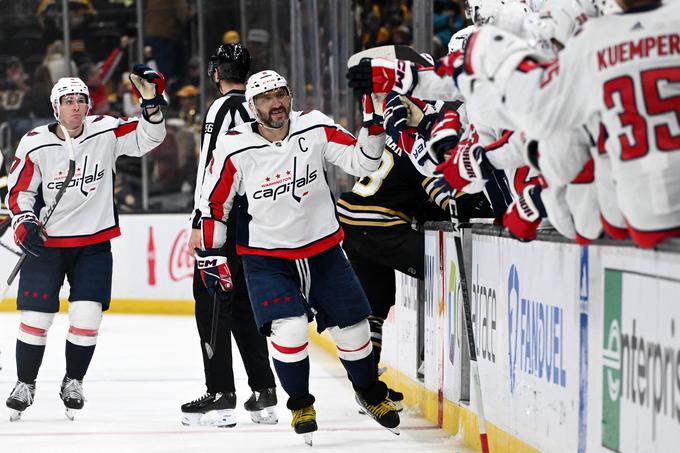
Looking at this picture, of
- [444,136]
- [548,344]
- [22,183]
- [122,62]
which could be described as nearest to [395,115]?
[444,136]

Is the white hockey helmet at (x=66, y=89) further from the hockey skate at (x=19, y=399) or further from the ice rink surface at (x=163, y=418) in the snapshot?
the ice rink surface at (x=163, y=418)

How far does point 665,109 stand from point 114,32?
10.3 meters

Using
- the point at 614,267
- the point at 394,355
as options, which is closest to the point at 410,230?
the point at 394,355

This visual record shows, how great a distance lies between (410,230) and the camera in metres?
5.32

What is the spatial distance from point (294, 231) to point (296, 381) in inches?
20.1

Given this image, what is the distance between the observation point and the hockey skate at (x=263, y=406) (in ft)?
16.7

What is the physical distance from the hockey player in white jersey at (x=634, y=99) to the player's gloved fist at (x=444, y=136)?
116 centimetres

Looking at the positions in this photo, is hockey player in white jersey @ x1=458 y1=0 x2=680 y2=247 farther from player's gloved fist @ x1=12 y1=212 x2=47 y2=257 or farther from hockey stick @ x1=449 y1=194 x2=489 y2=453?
player's gloved fist @ x1=12 y1=212 x2=47 y2=257

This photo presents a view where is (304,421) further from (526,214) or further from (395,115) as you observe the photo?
(526,214)

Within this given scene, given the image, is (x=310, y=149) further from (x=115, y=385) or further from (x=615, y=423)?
(x=115, y=385)

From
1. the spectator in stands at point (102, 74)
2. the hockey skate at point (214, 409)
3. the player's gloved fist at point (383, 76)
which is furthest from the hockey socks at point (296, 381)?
the spectator in stands at point (102, 74)

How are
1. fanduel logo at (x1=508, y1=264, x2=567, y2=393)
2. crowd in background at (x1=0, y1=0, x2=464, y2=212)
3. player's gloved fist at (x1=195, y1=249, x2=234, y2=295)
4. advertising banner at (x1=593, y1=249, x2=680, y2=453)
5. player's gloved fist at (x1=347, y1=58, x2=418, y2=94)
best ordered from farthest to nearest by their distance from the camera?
crowd in background at (x1=0, y1=0, x2=464, y2=212)
player's gloved fist at (x1=195, y1=249, x2=234, y2=295)
player's gloved fist at (x1=347, y1=58, x2=418, y2=94)
fanduel logo at (x1=508, y1=264, x2=567, y2=393)
advertising banner at (x1=593, y1=249, x2=680, y2=453)

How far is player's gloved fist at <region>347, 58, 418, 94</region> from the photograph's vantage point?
13.0 ft

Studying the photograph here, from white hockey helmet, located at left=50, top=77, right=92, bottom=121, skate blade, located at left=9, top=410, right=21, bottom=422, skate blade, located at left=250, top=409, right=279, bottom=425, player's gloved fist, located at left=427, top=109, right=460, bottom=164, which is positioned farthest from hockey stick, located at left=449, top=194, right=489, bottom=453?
skate blade, located at left=9, top=410, right=21, bottom=422
